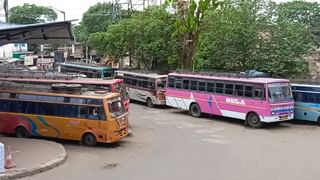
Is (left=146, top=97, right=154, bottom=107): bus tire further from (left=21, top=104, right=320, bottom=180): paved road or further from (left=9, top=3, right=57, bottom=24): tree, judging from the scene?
(left=9, top=3, right=57, bottom=24): tree

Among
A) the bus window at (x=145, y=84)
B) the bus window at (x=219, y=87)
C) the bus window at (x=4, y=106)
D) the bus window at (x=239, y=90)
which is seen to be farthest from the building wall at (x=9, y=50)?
the bus window at (x=4, y=106)

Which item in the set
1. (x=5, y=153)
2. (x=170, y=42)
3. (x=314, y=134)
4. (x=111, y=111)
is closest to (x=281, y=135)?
(x=314, y=134)

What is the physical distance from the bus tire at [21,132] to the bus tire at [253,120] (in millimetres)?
11143

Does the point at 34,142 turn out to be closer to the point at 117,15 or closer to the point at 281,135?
the point at 281,135

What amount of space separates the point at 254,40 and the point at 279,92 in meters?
9.17

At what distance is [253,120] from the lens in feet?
79.9

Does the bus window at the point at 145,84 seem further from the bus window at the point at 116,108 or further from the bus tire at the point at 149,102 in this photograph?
the bus window at the point at 116,108

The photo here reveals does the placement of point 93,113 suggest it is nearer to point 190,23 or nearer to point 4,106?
point 4,106

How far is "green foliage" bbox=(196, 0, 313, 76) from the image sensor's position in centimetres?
3138

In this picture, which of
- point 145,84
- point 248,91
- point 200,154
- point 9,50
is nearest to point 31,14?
point 9,50

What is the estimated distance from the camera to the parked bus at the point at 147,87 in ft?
104

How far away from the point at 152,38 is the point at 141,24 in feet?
6.09

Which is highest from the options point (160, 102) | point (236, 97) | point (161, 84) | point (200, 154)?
point (161, 84)

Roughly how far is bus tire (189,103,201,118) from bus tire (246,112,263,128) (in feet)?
13.0
